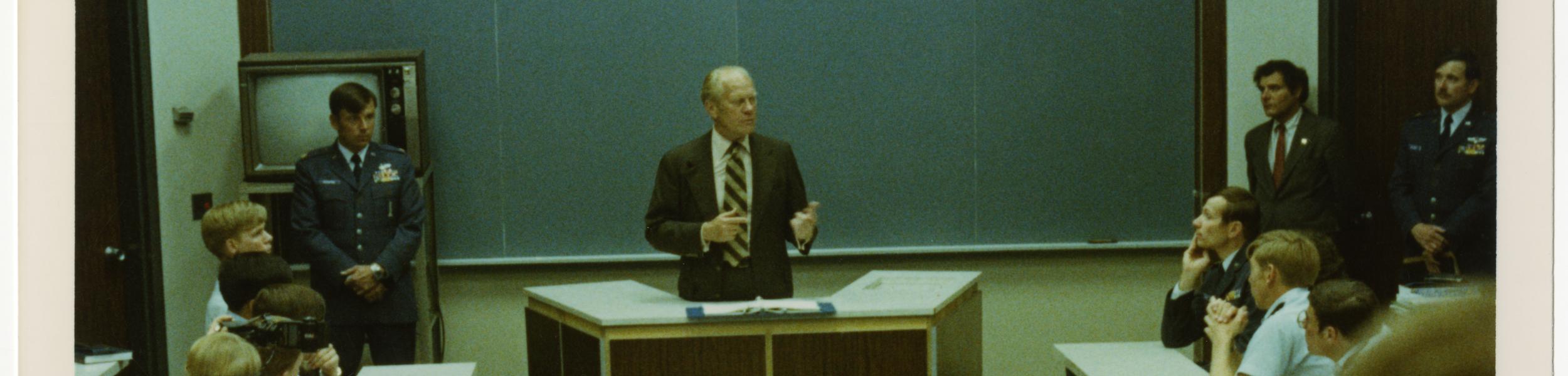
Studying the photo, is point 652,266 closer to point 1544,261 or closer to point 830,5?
point 830,5

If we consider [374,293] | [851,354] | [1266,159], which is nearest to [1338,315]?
[851,354]

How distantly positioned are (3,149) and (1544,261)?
154 cm

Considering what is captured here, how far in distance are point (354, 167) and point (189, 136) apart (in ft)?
2.09

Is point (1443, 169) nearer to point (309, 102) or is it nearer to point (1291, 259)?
point (1291, 259)

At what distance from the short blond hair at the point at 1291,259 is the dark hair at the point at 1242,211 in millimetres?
415

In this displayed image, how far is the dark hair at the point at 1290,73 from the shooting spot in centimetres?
408

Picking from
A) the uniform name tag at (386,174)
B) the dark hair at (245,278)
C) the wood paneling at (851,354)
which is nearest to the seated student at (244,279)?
the dark hair at (245,278)

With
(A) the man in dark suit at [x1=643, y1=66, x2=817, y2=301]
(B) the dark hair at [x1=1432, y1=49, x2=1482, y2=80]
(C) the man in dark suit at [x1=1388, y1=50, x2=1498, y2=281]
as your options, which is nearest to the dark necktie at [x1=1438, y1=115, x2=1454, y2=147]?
(C) the man in dark suit at [x1=1388, y1=50, x2=1498, y2=281]

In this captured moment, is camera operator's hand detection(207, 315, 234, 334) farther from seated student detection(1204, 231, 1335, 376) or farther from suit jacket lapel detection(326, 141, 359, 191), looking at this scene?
seated student detection(1204, 231, 1335, 376)

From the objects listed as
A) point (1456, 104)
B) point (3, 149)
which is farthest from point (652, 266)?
point (3, 149)

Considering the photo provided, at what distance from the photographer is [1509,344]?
109cm

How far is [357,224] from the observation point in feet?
12.4

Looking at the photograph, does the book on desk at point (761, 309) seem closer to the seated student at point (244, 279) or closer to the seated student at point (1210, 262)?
the seated student at point (1210, 262)

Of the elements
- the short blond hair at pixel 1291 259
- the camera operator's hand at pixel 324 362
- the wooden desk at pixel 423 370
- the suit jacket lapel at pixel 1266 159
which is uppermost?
the suit jacket lapel at pixel 1266 159
